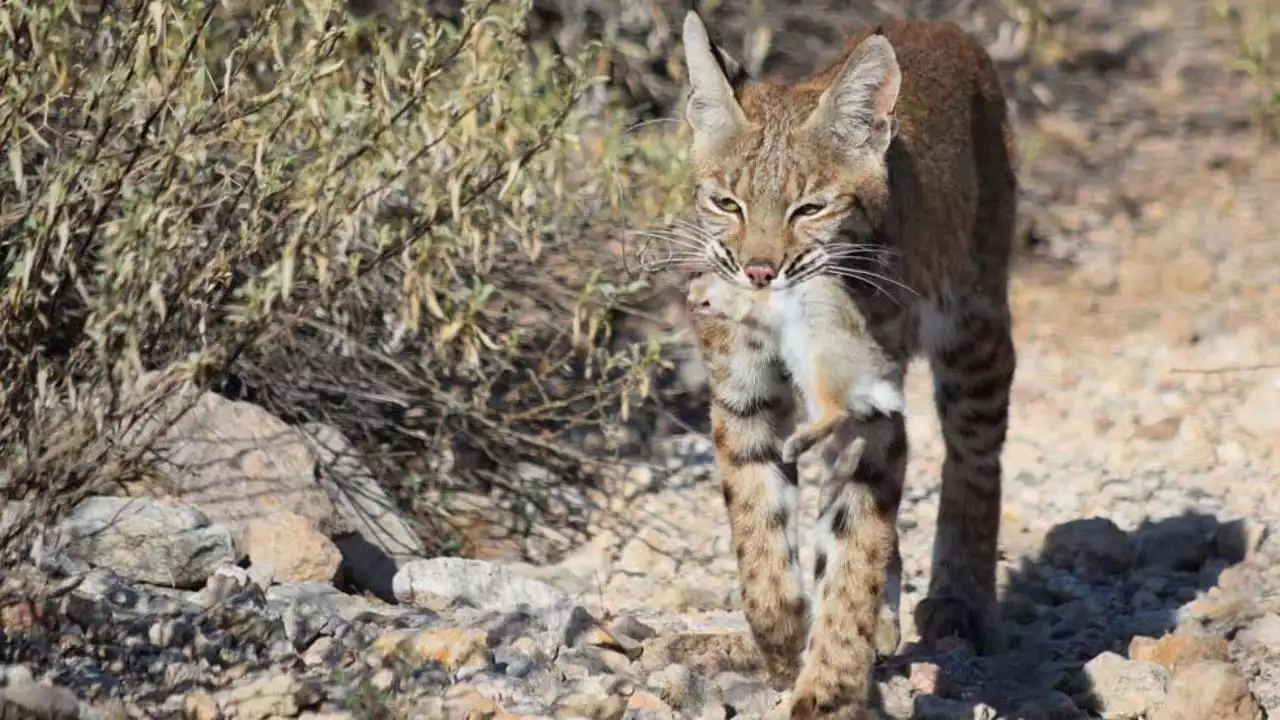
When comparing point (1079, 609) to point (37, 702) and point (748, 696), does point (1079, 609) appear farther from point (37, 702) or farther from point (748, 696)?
point (37, 702)

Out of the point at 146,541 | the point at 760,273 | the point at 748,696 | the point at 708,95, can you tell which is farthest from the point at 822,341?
the point at 146,541

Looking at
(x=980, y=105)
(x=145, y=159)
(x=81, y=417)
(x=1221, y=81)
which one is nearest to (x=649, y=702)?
(x=81, y=417)

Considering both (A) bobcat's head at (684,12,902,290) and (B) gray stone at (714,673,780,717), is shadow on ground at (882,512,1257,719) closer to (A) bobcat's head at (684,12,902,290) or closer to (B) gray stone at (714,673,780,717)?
(B) gray stone at (714,673,780,717)

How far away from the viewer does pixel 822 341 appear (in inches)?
201

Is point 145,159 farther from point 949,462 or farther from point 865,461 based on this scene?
point 949,462

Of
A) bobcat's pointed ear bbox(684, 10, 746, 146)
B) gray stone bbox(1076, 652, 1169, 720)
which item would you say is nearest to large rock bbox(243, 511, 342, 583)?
bobcat's pointed ear bbox(684, 10, 746, 146)

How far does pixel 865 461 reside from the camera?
17.2 feet

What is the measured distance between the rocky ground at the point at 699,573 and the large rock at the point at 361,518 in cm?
1

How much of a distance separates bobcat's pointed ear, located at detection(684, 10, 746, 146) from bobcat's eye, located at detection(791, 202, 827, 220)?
369mm

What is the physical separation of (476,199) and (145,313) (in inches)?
51.2

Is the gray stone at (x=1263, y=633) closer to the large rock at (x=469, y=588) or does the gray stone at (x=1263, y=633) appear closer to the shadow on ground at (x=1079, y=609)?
the shadow on ground at (x=1079, y=609)

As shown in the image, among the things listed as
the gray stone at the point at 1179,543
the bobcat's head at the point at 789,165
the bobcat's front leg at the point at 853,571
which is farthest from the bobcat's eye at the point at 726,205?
the gray stone at the point at 1179,543

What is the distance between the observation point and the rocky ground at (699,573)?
16.1ft

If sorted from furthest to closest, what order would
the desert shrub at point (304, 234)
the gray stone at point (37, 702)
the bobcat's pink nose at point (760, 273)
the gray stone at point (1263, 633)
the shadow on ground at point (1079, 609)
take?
the gray stone at point (1263, 633) → the shadow on ground at point (1079, 609) → the desert shrub at point (304, 234) → the bobcat's pink nose at point (760, 273) → the gray stone at point (37, 702)
